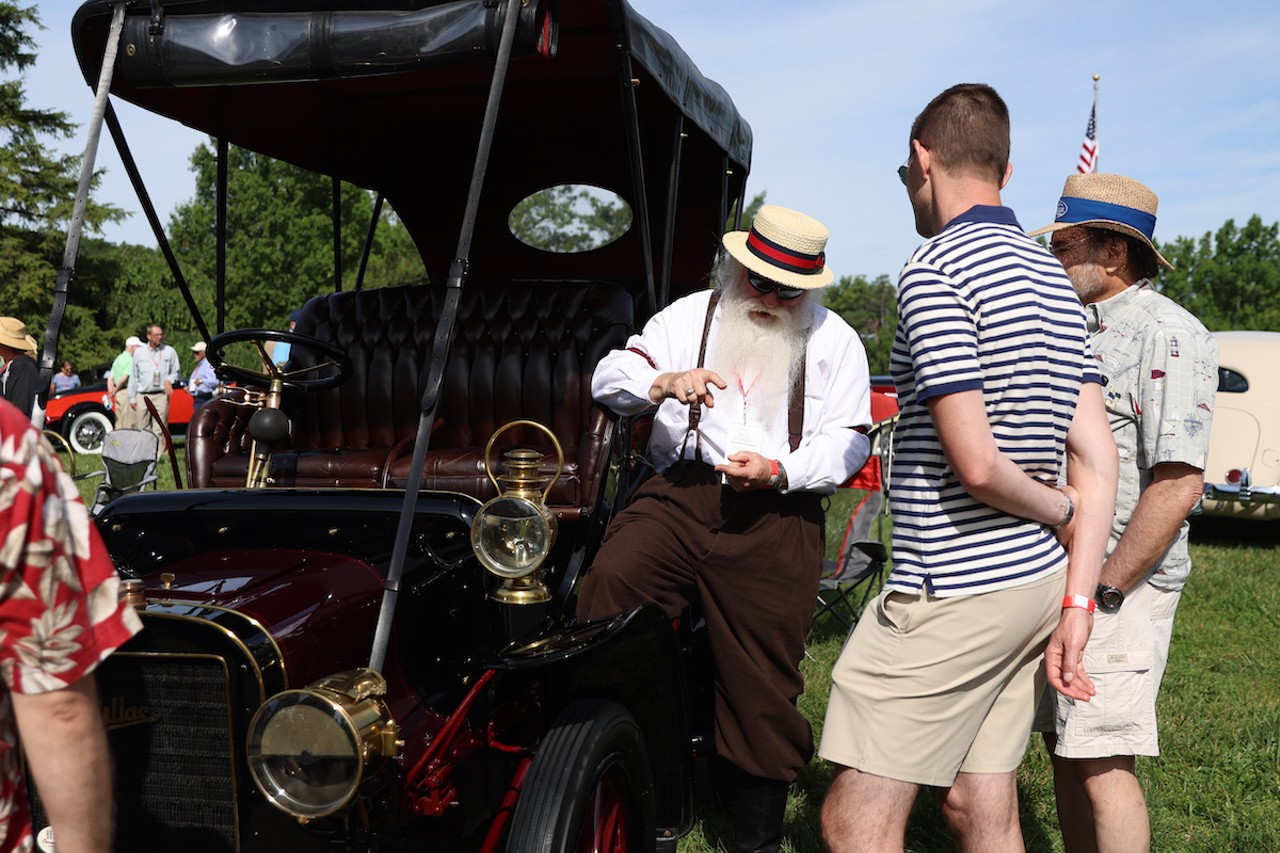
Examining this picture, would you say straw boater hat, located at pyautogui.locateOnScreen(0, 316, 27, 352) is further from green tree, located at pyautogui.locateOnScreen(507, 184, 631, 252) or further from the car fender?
the car fender

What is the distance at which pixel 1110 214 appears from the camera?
255cm

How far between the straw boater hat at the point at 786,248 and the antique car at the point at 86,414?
14553mm

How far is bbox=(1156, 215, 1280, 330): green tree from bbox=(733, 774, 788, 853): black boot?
38.8 m

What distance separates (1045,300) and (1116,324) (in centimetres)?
75

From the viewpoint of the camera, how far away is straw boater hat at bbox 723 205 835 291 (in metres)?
3.01

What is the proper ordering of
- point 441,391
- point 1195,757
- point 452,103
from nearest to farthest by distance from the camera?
point 441,391 → point 1195,757 → point 452,103

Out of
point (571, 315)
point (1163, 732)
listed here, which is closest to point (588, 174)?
point (571, 315)

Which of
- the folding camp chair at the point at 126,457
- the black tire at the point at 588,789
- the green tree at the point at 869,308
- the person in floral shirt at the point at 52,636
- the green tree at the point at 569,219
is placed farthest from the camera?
the green tree at the point at 869,308

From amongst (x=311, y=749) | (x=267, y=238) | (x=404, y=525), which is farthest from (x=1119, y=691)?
(x=267, y=238)

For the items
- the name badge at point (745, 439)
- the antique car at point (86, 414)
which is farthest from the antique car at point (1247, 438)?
the antique car at point (86, 414)

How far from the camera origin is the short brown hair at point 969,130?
2.07 m

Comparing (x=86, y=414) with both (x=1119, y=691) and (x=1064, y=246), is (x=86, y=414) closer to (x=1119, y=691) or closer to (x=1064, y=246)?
(x=1064, y=246)

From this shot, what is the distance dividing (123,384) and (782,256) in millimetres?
13192

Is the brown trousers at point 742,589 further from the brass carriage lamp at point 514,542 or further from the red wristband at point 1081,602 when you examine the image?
the red wristband at point 1081,602
